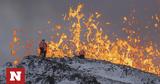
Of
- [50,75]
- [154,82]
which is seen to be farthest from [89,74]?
[154,82]

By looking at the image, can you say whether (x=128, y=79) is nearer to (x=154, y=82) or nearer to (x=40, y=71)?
(x=154, y=82)

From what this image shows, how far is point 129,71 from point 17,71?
28252mm

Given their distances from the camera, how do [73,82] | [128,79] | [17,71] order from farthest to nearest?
[128,79] < [73,82] < [17,71]

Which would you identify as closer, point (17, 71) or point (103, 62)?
point (17, 71)

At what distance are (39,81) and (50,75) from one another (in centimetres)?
182

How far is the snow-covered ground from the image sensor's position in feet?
186

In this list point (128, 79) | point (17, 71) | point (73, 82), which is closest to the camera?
point (17, 71)

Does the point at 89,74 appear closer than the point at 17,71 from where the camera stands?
No

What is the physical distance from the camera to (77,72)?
57.9m

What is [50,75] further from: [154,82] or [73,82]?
[154,82]

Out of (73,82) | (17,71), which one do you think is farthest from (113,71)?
(17,71)

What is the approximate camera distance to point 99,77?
57.6 metres

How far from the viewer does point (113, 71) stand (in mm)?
61375

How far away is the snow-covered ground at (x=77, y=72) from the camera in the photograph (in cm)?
5656
